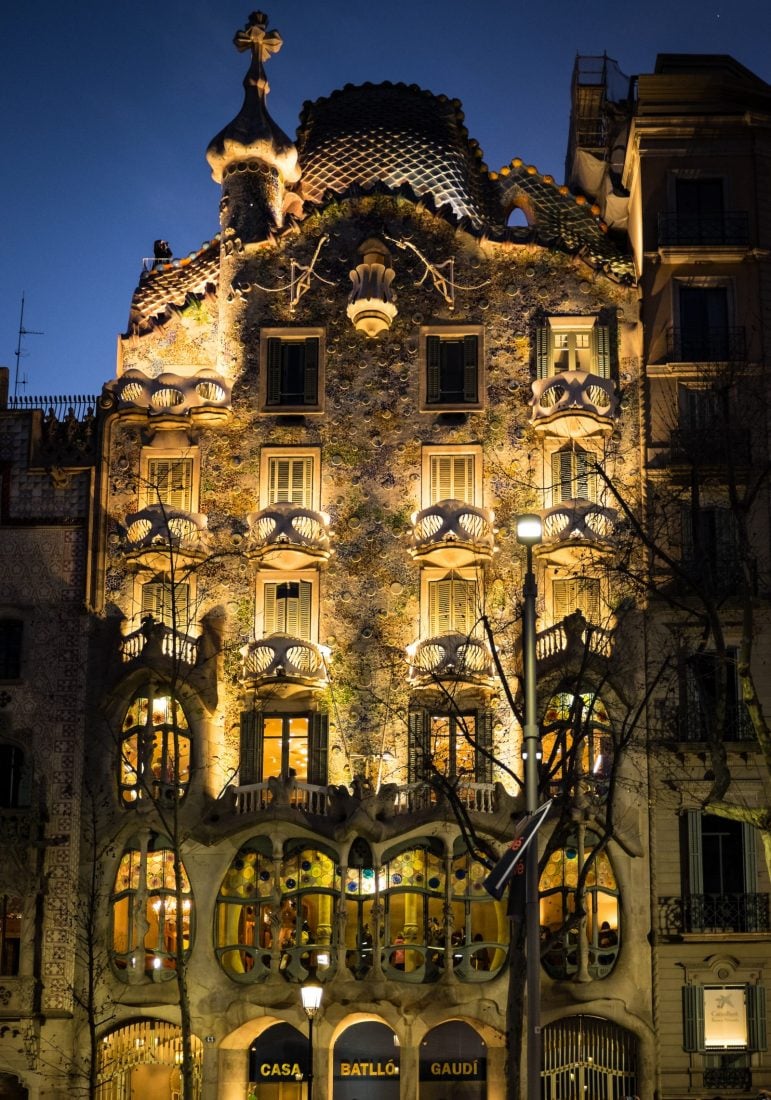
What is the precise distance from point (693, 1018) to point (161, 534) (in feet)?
57.4

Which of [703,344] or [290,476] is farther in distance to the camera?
[290,476]

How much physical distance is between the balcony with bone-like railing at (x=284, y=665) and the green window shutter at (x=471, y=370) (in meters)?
8.00

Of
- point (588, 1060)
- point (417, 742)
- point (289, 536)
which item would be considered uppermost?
point (289, 536)

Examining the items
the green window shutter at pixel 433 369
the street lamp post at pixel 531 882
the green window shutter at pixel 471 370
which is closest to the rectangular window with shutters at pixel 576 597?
the green window shutter at pixel 471 370

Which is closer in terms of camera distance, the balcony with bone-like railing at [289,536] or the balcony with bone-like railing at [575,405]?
the balcony with bone-like railing at [289,536]

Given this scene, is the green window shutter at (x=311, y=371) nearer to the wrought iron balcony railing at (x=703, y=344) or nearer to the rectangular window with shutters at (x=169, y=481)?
the rectangular window with shutters at (x=169, y=481)

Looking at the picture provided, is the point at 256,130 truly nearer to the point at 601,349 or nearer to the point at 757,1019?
the point at 601,349

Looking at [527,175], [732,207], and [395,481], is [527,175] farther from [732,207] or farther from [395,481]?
[395,481]

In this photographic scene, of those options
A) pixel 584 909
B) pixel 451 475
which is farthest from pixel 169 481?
pixel 584 909

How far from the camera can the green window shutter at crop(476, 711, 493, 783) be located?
1804 inches

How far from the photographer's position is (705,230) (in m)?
49.4

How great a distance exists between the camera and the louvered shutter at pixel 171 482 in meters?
49.0

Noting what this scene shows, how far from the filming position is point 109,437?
162ft

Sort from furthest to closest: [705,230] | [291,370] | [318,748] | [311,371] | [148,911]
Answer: [291,370], [311,371], [705,230], [318,748], [148,911]
